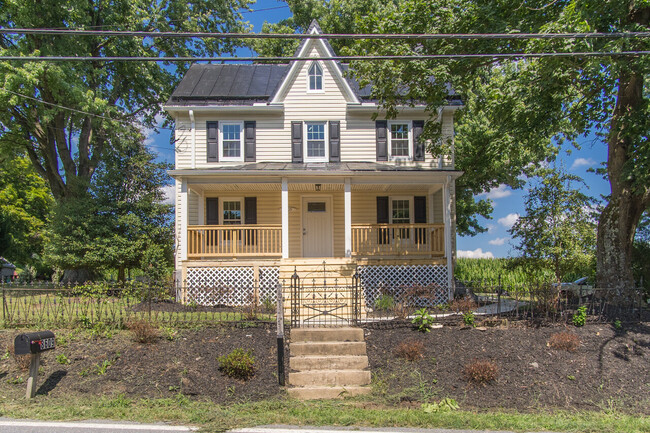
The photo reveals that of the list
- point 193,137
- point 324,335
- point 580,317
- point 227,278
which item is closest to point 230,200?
point 193,137

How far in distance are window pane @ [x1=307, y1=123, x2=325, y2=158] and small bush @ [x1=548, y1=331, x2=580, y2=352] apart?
10711mm

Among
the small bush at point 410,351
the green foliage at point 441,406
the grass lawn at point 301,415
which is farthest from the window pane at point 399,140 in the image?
the grass lawn at point 301,415

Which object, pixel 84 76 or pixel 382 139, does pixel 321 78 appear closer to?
Answer: pixel 382 139

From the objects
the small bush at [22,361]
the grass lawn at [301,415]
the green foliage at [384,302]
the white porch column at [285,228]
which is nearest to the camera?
the grass lawn at [301,415]

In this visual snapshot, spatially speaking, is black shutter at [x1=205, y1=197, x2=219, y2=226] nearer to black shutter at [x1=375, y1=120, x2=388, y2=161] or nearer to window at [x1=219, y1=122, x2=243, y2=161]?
window at [x1=219, y1=122, x2=243, y2=161]

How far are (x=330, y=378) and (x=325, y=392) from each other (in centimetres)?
33

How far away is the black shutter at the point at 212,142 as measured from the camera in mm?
16453

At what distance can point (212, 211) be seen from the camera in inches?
653

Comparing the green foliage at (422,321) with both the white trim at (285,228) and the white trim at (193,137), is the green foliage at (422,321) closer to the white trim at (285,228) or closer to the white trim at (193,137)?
the white trim at (285,228)

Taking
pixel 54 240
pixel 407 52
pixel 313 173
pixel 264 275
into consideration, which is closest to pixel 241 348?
pixel 264 275

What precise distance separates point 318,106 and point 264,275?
7.01 m

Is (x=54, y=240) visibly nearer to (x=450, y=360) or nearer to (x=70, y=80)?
(x=70, y=80)

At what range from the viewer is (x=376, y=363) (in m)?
7.75

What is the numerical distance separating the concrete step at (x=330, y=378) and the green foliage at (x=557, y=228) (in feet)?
25.6
